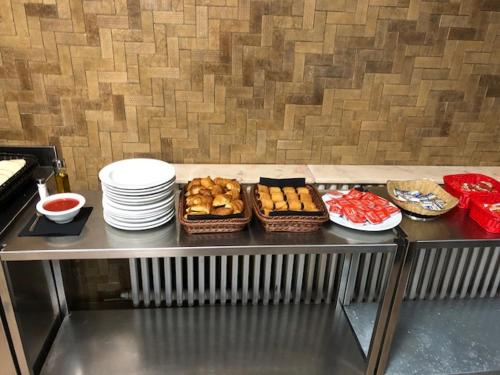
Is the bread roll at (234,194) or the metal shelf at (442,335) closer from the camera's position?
the bread roll at (234,194)

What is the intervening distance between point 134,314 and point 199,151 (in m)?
0.85

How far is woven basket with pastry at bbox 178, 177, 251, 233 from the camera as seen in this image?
1369mm

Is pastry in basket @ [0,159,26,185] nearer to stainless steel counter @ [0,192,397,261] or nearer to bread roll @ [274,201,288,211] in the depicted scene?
stainless steel counter @ [0,192,397,261]

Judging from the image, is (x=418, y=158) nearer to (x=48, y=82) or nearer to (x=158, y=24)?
(x=158, y=24)

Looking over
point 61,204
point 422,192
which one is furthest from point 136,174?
point 422,192

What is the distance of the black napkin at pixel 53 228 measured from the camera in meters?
1.35

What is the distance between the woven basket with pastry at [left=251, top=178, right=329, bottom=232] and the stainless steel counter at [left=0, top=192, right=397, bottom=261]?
0.03m

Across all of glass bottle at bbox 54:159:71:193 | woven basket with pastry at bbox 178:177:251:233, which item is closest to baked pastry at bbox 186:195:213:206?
woven basket with pastry at bbox 178:177:251:233

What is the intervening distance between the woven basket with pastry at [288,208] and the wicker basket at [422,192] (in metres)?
0.32

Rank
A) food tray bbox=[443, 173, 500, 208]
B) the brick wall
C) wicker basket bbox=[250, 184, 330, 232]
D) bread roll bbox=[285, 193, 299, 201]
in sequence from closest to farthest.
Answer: wicker basket bbox=[250, 184, 330, 232]
bread roll bbox=[285, 193, 299, 201]
food tray bbox=[443, 173, 500, 208]
the brick wall

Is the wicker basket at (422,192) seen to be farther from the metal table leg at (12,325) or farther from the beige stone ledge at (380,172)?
the metal table leg at (12,325)

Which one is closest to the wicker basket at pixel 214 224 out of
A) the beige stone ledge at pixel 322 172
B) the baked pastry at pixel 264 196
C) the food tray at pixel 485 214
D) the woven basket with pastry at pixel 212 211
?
the woven basket with pastry at pixel 212 211

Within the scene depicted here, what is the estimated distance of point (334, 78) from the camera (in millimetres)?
1937

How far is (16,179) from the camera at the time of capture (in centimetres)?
156
